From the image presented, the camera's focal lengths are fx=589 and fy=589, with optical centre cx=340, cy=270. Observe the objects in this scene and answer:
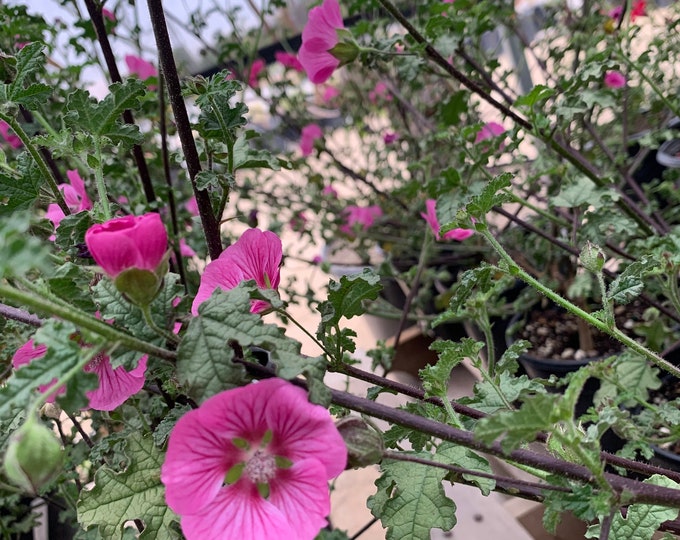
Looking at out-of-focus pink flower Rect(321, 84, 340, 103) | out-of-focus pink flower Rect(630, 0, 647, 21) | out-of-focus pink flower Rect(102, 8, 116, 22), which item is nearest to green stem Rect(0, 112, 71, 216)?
out-of-focus pink flower Rect(102, 8, 116, 22)

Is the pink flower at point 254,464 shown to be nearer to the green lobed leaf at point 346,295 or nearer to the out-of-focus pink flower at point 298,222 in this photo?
the green lobed leaf at point 346,295

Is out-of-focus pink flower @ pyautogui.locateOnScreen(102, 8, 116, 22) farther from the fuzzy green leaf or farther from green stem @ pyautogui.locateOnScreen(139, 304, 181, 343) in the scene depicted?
green stem @ pyautogui.locateOnScreen(139, 304, 181, 343)

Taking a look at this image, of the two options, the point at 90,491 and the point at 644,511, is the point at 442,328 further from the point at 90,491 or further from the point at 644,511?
the point at 90,491

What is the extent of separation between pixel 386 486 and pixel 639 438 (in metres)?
0.27

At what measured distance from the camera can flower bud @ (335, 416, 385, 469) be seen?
1.04 feet

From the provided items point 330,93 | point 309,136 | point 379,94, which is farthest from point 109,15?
point 330,93

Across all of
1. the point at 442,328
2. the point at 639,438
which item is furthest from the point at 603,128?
the point at 639,438

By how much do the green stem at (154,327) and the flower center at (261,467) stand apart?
9 cm

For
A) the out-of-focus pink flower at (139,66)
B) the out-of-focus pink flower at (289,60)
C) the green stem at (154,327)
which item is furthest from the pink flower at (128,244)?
the out-of-focus pink flower at (289,60)

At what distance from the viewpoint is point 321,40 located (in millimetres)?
734

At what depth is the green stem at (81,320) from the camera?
26 centimetres

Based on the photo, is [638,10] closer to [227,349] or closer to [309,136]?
[309,136]

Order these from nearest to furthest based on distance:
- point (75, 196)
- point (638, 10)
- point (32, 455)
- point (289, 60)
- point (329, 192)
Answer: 1. point (32, 455)
2. point (75, 196)
3. point (638, 10)
4. point (289, 60)
5. point (329, 192)

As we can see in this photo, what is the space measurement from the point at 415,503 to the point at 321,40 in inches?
22.2
